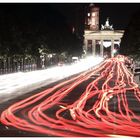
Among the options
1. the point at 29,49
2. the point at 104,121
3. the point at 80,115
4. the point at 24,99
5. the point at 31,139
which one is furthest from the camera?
the point at 29,49

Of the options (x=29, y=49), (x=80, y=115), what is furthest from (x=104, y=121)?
(x=29, y=49)

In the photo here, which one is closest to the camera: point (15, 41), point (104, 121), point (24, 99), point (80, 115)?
point (104, 121)

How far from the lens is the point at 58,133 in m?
15.2

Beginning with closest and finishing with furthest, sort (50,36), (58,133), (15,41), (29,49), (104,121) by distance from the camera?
(58,133), (104,121), (15,41), (29,49), (50,36)

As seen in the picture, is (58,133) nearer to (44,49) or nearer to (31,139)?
(31,139)

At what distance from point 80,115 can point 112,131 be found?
4.55 metres

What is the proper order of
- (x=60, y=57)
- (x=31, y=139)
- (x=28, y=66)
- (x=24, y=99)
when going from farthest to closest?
(x=60, y=57) → (x=28, y=66) → (x=24, y=99) → (x=31, y=139)

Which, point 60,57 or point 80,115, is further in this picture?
point 60,57

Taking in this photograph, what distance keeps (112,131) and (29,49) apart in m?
54.1

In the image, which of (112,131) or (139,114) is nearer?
(112,131)

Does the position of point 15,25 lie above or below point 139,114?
above

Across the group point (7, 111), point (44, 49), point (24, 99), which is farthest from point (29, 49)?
point (7, 111)

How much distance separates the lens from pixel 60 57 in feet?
377

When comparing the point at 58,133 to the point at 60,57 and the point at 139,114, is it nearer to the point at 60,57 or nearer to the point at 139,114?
the point at 139,114
